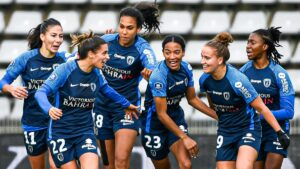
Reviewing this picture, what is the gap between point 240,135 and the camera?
9102 mm

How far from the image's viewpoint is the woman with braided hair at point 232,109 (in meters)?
8.88

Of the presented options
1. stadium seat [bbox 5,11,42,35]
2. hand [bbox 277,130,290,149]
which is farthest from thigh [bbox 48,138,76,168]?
stadium seat [bbox 5,11,42,35]

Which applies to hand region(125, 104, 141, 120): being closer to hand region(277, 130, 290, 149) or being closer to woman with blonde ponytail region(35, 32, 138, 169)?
woman with blonde ponytail region(35, 32, 138, 169)

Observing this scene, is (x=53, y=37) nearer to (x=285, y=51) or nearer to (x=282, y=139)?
(x=282, y=139)

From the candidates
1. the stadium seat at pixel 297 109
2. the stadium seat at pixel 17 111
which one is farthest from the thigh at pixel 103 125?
the stadium seat at pixel 297 109

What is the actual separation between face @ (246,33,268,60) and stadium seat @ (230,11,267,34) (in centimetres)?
590

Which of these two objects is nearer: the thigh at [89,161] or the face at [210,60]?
the thigh at [89,161]

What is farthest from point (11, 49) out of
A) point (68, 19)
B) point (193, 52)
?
point (193, 52)

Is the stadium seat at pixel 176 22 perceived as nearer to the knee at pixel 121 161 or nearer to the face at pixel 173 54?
Result: the knee at pixel 121 161

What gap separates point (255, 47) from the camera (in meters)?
9.67

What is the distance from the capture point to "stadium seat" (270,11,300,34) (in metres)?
15.7

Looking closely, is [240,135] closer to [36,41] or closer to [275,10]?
[36,41]

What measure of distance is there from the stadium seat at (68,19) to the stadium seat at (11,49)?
69cm

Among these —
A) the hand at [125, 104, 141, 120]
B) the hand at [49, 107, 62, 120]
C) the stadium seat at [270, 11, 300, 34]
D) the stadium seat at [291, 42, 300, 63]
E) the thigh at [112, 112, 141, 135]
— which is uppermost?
the stadium seat at [270, 11, 300, 34]
